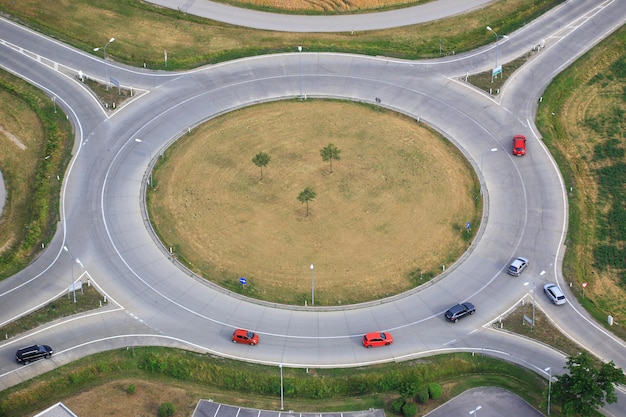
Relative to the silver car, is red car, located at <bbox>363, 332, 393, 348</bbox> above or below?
below

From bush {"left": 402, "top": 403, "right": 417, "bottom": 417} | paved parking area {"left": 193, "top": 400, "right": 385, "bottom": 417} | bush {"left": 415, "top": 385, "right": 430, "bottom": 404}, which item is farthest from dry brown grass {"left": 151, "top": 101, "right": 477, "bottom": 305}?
bush {"left": 402, "top": 403, "right": 417, "bottom": 417}

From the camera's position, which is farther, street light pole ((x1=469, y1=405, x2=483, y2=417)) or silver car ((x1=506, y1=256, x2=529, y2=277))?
silver car ((x1=506, y1=256, x2=529, y2=277))

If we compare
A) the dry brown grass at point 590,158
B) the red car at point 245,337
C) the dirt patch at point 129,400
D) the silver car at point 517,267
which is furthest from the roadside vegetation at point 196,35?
the dirt patch at point 129,400

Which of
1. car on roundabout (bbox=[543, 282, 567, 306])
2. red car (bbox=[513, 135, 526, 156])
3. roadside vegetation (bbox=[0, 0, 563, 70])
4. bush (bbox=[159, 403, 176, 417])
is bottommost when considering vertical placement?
bush (bbox=[159, 403, 176, 417])

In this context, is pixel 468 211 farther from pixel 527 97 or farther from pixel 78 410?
pixel 78 410

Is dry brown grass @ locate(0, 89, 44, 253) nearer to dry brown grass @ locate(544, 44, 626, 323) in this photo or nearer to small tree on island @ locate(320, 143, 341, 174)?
small tree on island @ locate(320, 143, 341, 174)

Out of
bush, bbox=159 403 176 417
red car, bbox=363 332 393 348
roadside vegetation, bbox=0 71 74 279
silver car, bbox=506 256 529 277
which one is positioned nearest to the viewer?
bush, bbox=159 403 176 417
